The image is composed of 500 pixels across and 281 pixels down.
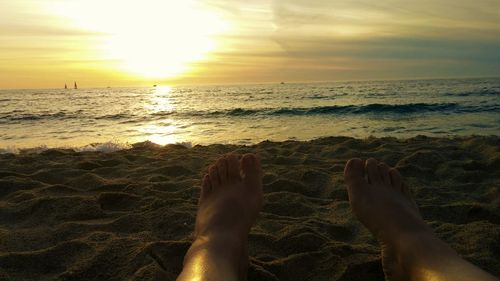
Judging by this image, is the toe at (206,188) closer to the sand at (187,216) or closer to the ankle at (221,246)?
A: the sand at (187,216)

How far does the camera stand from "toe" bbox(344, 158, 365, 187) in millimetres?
2270

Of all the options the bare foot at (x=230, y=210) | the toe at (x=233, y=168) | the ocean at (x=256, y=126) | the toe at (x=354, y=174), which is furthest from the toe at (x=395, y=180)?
the ocean at (x=256, y=126)

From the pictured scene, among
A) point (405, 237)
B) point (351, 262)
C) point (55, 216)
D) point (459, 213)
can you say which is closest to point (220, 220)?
point (351, 262)

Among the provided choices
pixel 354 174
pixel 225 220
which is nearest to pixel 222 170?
pixel 225 220

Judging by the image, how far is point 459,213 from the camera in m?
2.29

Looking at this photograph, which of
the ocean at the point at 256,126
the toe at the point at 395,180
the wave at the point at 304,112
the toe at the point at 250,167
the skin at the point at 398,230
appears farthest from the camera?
the wave at the point at 304,112

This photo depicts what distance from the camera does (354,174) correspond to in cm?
230

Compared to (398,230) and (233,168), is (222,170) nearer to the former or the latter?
(233,168)

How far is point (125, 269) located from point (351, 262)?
3.11 feet

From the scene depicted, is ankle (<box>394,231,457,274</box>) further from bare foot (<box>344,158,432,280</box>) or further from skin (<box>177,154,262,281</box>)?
skin (<box>177,154,262,281</box>)

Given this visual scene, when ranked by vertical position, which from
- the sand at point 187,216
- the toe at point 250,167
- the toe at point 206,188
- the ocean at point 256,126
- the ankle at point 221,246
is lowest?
the ocean at point 256,126

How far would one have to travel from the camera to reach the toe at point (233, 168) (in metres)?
2.44

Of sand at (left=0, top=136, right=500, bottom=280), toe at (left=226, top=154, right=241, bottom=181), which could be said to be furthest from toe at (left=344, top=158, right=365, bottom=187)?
toe at (left=226, top=154, right=241, bottom=181)

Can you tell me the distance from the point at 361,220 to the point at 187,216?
94cm
